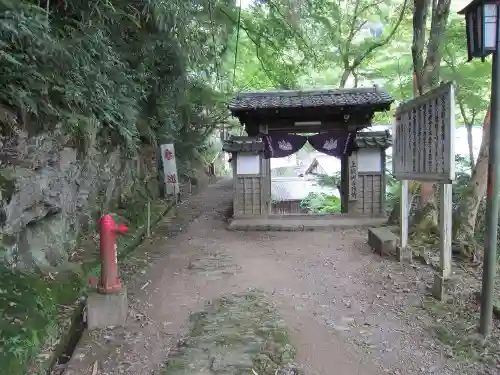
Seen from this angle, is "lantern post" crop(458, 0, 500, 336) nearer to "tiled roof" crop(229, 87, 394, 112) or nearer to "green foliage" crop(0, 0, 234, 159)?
"green foliage" crop(0, 0, 234, 159)

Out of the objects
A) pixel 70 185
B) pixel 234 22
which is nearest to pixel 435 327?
pixel 70 185

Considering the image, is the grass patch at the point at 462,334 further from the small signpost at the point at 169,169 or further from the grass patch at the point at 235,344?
the small signpost at the point at 169,169

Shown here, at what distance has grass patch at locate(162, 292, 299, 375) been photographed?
357 cm

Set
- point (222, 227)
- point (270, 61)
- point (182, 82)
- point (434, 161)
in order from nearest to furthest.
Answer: point (434, 161) < point (222, 227) < point (182, 82) < point (270, 61)

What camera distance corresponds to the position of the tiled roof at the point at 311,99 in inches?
423

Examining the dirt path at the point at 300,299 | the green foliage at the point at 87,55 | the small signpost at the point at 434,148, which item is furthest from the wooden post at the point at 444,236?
the green foliage at the point at 87,55

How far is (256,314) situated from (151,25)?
17.8 feet

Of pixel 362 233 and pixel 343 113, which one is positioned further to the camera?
pixel 343 113

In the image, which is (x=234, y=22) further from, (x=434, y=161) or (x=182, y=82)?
(x=434, y=161)

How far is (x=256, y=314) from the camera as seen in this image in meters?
4.86

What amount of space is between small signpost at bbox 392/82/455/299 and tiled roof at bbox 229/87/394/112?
13.0 feet

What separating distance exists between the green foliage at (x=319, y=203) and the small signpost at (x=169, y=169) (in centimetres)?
560

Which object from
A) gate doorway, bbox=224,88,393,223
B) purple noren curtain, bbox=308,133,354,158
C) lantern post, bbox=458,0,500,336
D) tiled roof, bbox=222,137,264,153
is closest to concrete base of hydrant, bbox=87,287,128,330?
lantern post, bbox=458,0,500,336

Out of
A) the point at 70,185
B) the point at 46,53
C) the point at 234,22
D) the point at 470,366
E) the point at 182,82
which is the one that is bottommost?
the point at 470,366
